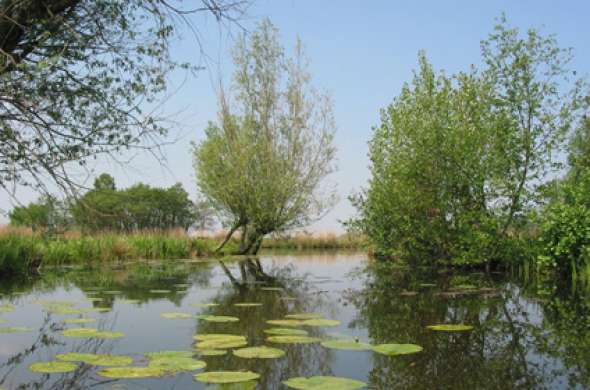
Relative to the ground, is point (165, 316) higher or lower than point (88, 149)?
lower

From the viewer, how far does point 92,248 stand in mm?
16906

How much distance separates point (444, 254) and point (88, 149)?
10.8 metres

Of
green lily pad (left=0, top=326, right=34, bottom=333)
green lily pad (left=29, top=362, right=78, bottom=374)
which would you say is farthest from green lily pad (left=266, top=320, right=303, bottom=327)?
green lily pad (left=0, top=326, right=34, bottom=333)

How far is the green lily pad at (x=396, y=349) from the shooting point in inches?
172

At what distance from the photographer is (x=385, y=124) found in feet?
51.8

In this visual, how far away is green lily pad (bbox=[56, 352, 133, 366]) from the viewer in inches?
155

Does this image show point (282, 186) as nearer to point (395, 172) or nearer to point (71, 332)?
point (395, 172)

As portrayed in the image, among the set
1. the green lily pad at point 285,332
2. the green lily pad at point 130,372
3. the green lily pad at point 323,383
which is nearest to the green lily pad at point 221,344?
the green lily pad at point 285,332

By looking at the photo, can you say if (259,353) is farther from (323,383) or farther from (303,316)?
(303,316)

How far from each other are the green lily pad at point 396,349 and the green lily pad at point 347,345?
0.33 feet

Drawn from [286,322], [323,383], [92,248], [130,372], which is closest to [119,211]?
→ [286,322]

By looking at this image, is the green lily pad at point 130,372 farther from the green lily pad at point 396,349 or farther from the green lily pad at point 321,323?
the green lily pad at point 321,323

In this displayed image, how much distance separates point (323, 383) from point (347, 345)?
49.4 inches

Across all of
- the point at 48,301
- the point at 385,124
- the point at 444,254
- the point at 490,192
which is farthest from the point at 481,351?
the point at 385,124
